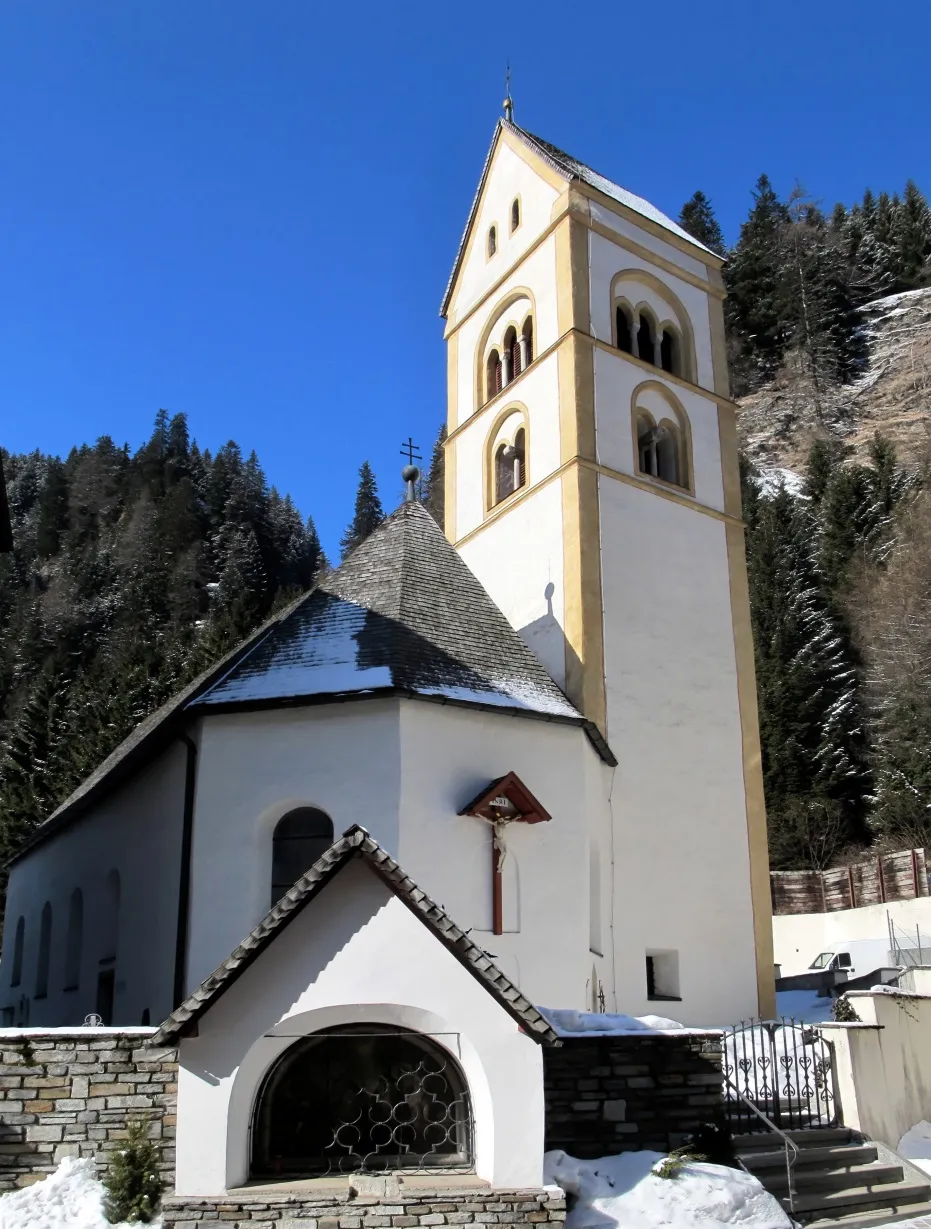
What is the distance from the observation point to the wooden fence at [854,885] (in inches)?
1173

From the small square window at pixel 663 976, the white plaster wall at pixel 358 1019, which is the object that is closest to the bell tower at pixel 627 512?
the small square window at pixel 663 976

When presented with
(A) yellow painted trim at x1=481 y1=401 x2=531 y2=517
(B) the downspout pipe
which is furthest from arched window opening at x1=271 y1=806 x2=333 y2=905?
(A) yellow painted trim at x1=481 y1=401 x2=531 y2=517

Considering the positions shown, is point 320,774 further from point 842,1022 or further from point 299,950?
point 842,1022

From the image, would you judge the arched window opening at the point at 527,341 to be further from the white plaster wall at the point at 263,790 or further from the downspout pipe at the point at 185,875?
the downspout pipe at the point at 185,875

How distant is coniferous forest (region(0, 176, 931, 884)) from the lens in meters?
39.2

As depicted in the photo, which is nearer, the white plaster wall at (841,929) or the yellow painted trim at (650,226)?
the yellow painted trim at (650,226)

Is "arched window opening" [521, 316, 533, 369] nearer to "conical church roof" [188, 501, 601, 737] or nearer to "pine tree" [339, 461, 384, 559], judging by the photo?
"conical church roof" [188, 501, 601, 737]

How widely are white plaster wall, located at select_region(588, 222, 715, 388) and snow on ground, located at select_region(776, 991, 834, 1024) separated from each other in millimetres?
12113

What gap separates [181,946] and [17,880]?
50.5 feet

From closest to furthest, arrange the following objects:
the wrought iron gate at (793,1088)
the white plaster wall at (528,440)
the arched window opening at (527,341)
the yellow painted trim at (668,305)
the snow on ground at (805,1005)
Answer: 1. the wrought iron gate at (793,1088)
2. the snow on ground at (805,1005)
3. the white plaster wall at (528,440)
4. the yellow painted trim at (668,305)
5. the arched window opening at (527,341)

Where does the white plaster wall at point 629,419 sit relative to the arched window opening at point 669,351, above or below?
below

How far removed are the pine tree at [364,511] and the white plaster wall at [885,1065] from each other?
3082 inches

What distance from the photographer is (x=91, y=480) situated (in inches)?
4021

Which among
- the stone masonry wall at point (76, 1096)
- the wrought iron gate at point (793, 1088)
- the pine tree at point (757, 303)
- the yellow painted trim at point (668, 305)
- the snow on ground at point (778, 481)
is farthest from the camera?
the pine tree at point (757, 303)
